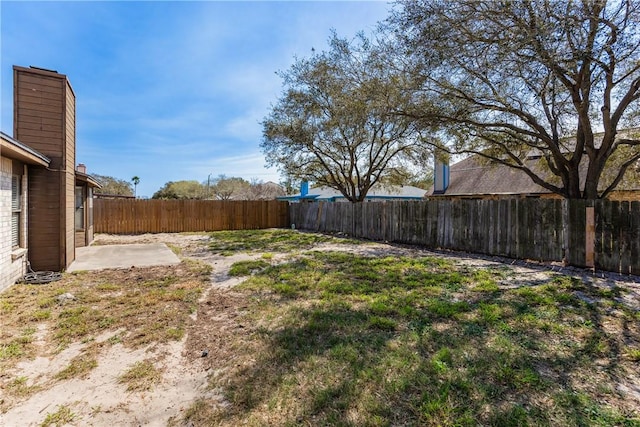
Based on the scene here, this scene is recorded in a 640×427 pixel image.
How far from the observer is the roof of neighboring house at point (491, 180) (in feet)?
48.8

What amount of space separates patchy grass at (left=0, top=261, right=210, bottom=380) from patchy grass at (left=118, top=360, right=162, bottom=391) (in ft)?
1.19

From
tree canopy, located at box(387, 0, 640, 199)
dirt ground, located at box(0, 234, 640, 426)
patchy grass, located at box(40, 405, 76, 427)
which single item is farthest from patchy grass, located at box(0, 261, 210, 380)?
tree canopy, located at box(387, 0, 640, 199)

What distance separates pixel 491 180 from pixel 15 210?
62.8 ft

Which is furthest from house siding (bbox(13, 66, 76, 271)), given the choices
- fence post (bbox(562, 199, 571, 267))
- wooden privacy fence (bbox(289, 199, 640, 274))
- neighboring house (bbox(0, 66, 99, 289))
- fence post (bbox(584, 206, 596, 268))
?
fence post (bbox(584, 206, 596, 268))

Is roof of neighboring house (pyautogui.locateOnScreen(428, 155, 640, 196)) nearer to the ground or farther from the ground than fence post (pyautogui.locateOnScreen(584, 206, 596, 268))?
Result: farther from the ground

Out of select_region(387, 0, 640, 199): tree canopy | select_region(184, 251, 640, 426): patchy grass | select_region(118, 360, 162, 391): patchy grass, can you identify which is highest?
select_region(387, 0, 640, 199): tree canopy

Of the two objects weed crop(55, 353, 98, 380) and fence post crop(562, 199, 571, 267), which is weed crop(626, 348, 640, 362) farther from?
weed crop(55, 353, 98, 380)

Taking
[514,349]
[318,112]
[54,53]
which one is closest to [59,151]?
[54,53]

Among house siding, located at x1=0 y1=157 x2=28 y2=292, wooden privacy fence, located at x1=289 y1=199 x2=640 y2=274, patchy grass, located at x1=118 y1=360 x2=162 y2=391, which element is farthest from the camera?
wooden privacy fence, located at x1=289 y1=199 x2=640 y2=274

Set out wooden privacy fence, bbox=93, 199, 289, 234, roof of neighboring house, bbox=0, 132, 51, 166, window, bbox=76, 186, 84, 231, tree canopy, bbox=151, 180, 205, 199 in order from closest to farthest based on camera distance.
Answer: roof of neighboring house, bbox=0, 132, 51, 166
window, bbox=76, 186, 84, 231
wooden privacy fence, bbox=93, 199, 289, 234
tree canopy, bbox=151, 180, 205, 199

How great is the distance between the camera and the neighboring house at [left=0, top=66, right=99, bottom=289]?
5.07m

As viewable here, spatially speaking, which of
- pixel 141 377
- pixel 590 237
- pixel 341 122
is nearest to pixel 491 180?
pixel 341 122

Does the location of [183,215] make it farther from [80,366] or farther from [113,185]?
[113,185]

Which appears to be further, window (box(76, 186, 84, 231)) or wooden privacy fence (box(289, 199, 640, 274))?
window (box(76, 186, 84, 231))
